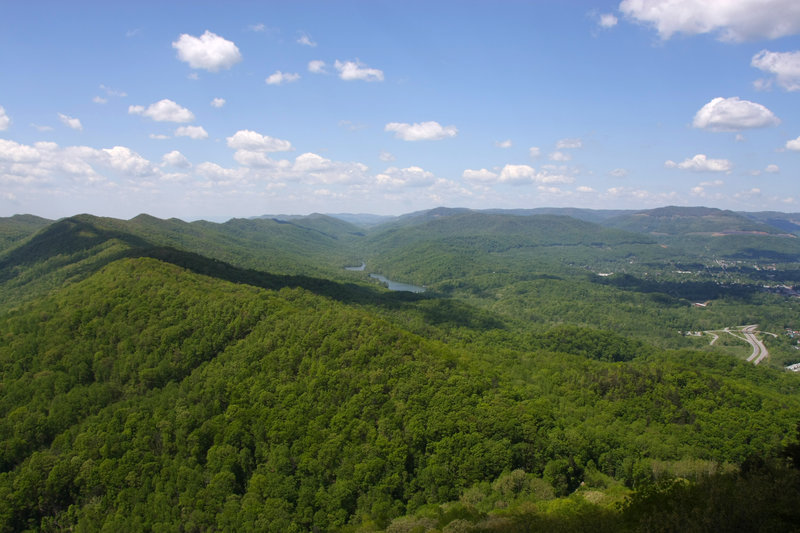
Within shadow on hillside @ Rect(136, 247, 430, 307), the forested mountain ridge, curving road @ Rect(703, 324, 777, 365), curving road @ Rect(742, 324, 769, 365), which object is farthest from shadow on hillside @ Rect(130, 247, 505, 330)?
curving road @ Rect(703, 324, 777, 365)

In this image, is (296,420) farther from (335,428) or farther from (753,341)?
(753,341)

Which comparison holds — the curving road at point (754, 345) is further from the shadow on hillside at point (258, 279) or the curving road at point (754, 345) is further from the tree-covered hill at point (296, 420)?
the shadow on hillside at point (258, 279)

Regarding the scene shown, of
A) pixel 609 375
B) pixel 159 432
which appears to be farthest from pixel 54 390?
pixel 609 375

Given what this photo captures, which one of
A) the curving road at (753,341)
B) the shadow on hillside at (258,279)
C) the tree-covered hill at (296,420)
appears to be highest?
the shadow on hillside at (258,279)

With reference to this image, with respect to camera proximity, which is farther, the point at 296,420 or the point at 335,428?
the point at 296,420

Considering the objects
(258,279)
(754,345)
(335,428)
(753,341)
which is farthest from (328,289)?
(753,341)

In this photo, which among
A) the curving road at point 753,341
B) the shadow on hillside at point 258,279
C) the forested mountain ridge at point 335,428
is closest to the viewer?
the forested mountain ridge at point 335,428

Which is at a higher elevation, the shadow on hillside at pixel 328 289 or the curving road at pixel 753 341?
the shadow on hillside at pixel 328 289

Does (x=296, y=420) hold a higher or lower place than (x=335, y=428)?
higher

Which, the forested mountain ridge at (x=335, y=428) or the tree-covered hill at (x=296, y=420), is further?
the tree-covered hill at (x=296, y=420)

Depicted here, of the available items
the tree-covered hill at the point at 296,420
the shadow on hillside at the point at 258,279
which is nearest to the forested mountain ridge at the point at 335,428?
the tree-covered hill at the point at 296,420

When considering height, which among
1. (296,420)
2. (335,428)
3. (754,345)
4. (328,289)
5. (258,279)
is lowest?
(754,345)
